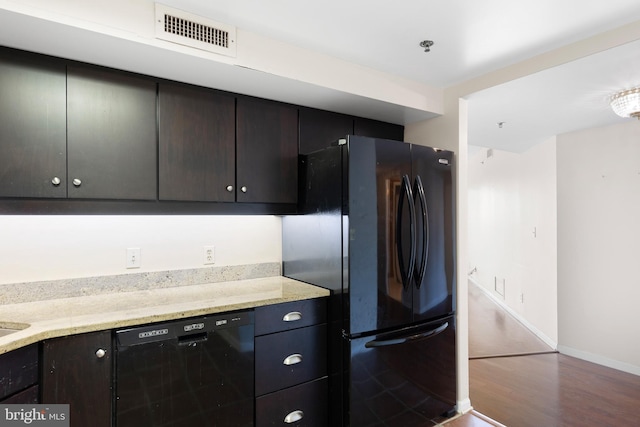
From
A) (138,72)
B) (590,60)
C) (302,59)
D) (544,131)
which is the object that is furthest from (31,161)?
(544,131)

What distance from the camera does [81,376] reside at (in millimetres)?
1456

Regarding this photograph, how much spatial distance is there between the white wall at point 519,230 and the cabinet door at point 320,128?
2.67 meters

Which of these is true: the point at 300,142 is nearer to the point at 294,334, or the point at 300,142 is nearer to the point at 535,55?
the point at 294,334

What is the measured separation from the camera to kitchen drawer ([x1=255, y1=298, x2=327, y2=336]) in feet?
6.15

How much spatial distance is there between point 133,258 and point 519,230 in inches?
178

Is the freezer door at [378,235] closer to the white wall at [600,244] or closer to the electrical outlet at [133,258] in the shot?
the electrical outlet at [133,258]

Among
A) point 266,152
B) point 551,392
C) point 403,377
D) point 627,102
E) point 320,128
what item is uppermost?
point 627,102

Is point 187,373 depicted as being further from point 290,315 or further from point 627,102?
point 627,102

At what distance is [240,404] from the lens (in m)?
1.79

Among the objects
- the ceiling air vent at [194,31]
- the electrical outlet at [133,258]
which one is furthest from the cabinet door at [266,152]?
the electrical outlet at [133,258]

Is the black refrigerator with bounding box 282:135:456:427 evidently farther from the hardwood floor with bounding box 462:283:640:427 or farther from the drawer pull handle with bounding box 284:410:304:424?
the hardwood floor with bounding box 462:283:640:427

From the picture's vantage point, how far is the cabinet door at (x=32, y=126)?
1601mm

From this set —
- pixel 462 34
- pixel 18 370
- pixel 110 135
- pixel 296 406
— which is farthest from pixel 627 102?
pixel 18 370

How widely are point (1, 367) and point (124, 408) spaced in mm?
486
